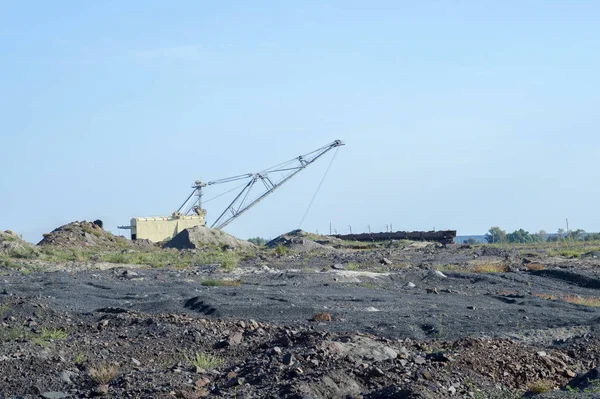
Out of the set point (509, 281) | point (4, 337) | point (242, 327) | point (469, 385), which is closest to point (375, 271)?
point (509, 281)

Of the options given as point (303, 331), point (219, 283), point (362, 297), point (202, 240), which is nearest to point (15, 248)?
point (202, 240)

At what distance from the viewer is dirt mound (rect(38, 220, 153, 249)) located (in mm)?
42969

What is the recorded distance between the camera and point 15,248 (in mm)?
35188

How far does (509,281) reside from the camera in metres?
24.5

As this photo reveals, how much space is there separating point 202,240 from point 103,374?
39.6m

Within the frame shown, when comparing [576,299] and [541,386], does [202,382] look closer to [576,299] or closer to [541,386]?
[541,386]

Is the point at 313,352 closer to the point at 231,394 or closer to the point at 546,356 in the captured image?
the point at 231,394

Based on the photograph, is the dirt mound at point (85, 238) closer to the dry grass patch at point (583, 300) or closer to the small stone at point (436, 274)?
the small stone at point (436, 274)

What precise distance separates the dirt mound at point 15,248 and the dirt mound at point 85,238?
133 inches

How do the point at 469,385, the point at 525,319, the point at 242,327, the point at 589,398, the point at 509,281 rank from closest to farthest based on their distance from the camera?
1. the point at 589,398
2. the point at 469,385
3. the point at 242,327
4. the point at 525,319
5. the point at 509,281

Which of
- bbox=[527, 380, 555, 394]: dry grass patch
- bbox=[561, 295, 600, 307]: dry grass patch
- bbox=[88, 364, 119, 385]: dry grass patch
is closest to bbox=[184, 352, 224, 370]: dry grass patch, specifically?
bbox=[88, 364, 119, 385]: dry grass patch

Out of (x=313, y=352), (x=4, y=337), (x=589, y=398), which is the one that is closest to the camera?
(x=589, y=398)

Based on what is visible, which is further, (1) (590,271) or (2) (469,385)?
(1) (590,271)

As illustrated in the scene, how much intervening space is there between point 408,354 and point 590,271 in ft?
63.2
